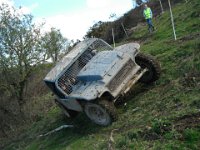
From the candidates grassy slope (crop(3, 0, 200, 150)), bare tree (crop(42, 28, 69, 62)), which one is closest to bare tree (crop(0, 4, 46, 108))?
bare tree (crop(42, 28, 69, 62))

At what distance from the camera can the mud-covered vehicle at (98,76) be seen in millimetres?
11023

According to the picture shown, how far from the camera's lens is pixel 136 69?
11.8m

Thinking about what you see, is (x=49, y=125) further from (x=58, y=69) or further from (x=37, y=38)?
(x=37, y=38)

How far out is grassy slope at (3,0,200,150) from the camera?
8.45 meters

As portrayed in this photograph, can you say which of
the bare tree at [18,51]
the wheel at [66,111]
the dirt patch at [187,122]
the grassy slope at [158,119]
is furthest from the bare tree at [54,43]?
the dirt patch at [187,122]

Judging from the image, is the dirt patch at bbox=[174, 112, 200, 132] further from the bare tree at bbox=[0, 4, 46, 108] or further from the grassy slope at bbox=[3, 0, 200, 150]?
the bare tree at bbox=[0, 4, 46, 108]

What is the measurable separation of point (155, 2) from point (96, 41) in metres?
21.2

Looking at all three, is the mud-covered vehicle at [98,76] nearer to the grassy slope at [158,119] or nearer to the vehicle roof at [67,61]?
the vehicle roof at [67,61]

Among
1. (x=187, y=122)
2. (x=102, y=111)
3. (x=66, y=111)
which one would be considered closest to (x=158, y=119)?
(x=187, y=122)

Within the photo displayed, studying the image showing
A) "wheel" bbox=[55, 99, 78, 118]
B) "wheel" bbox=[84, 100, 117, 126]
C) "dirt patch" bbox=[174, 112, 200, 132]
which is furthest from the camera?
"wheel" bbox=[55, 99, 78, 118]

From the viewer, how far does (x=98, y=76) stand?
36.7 feet

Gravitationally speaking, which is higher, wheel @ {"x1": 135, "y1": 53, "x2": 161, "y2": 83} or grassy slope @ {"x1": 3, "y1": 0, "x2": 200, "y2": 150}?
wheel @ {"x1": 135, "y1": 53, "x2": 161, "y2": 83}

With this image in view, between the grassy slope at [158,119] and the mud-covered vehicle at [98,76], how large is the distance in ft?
1.59

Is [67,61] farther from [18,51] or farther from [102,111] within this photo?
[18,51]
